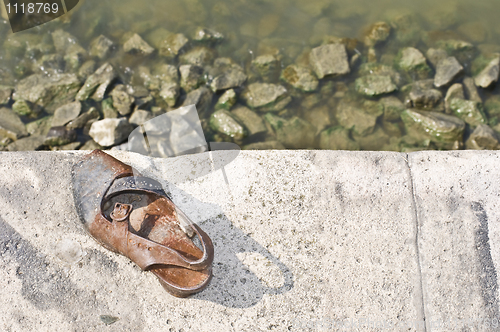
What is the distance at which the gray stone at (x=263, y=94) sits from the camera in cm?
339

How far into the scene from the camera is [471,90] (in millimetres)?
3506

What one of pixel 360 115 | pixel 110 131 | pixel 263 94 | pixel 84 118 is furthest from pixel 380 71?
pixel 84 118

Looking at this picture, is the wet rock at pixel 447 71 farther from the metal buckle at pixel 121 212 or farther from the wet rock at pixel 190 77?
the metal buckle at pixel 121 212

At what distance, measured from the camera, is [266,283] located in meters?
2.05

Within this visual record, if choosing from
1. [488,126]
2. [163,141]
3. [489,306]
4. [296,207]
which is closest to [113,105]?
[163,141]

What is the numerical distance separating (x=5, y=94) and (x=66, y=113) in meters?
0.74

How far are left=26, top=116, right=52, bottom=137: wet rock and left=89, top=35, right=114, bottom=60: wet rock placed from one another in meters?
0.87

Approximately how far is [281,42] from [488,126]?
2.25 metres

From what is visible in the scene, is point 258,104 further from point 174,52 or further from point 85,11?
point 85,11

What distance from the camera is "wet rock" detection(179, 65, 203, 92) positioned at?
11.3 feet

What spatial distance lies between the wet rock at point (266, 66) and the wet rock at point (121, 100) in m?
1.32

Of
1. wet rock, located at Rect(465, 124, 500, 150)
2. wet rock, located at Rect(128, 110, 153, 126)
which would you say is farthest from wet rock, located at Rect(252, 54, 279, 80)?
wet rock, located at Rect(465, 124, 500, 150)

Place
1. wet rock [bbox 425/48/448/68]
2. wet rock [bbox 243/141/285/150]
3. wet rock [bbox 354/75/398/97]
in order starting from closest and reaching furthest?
1. wet rock [bbox 243/141/285/150]
2. wet rock [bbox 354/75/398/97]
3. wet rock [bbox 425/48/448/68]

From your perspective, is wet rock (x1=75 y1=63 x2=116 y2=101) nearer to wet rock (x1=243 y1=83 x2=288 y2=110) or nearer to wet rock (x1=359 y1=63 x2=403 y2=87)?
wet rock (x1=243 y1=83 x2=288 y2=110)
